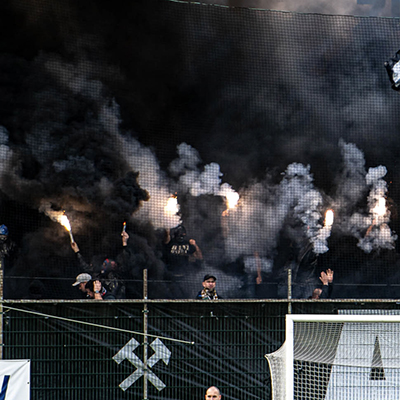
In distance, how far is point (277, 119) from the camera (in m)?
8.21

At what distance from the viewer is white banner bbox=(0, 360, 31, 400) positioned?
16.8 feet

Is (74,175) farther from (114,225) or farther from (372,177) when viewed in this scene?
(372,177)

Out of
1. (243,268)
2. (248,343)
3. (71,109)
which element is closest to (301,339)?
(248,343)

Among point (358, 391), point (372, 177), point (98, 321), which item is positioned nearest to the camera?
point (358, 391)

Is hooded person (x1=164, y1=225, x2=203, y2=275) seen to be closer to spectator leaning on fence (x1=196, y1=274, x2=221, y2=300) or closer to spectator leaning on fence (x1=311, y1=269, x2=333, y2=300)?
spectator leaning on fence (x1=196, y1=274, x2=221, y2=300)

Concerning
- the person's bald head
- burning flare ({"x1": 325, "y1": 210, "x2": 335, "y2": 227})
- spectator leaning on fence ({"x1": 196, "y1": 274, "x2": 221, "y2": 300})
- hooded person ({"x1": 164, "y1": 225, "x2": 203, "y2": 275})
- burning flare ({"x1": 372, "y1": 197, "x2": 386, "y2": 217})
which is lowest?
the person's bald head

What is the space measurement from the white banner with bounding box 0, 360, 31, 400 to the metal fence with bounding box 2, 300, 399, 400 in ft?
0.32

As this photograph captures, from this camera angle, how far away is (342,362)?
520 centimetres

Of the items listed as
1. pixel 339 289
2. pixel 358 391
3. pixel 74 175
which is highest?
pixel 74 175

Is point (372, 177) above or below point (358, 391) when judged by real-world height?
above

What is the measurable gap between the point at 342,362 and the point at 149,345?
1698 mm

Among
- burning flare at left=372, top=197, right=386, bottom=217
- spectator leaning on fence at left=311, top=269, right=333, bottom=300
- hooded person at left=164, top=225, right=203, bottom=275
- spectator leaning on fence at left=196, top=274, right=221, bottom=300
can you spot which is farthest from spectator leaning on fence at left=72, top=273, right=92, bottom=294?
burning flare at left=372, top=197, right=386, bottom=217

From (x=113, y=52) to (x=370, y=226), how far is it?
13.9 ft

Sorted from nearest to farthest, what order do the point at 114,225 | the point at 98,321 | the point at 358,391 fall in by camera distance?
the point at 358,391, the point at 98,321, the point at 114,225
